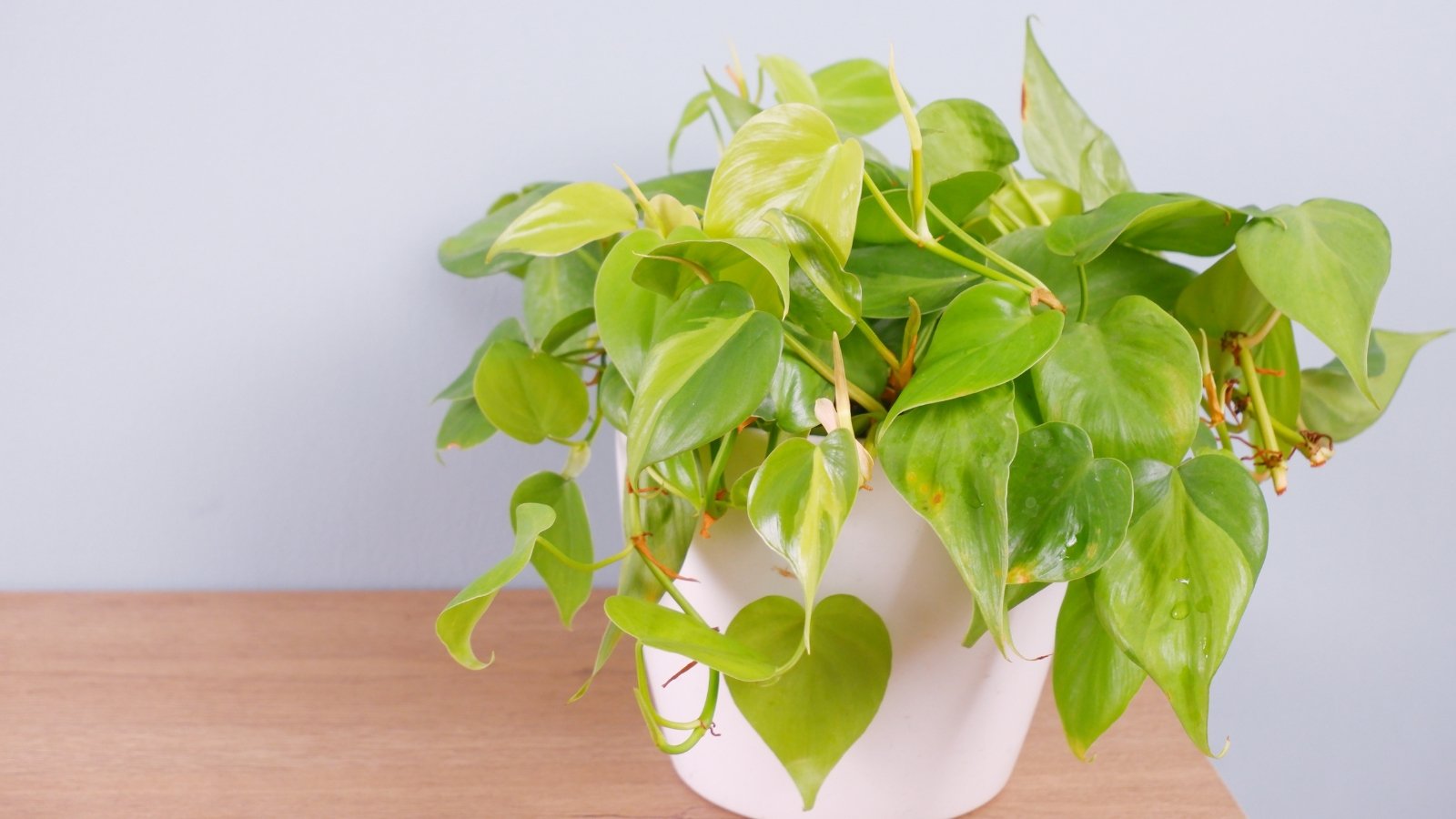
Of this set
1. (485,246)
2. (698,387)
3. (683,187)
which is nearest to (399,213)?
(485,246)

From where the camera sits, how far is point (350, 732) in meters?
0.60

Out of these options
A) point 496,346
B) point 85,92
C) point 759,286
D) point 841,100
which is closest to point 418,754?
point 496,346

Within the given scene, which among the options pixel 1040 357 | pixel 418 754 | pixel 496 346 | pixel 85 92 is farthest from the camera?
pixel 85 92

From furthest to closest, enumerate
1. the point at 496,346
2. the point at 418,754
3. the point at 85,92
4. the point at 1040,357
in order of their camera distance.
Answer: the point at 85,92, the point at 418,754, the point at 496,346, the point at 1040,357

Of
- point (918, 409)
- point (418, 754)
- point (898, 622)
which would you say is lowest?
point (418, 754)

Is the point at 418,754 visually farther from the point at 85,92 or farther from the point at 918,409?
the point at 85,92

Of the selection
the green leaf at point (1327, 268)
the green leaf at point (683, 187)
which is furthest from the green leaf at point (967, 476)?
the green leaf at point (683, 187)

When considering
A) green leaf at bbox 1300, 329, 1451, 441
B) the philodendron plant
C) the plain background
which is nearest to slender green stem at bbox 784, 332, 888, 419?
the philodendron plant

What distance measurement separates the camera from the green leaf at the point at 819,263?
1.17 ft

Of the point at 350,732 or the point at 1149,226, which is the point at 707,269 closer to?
the point at 1149,226

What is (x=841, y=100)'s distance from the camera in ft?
2.11

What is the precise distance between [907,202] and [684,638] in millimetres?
200

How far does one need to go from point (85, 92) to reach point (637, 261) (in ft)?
2.04

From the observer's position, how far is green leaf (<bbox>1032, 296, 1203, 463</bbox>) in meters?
0.37
